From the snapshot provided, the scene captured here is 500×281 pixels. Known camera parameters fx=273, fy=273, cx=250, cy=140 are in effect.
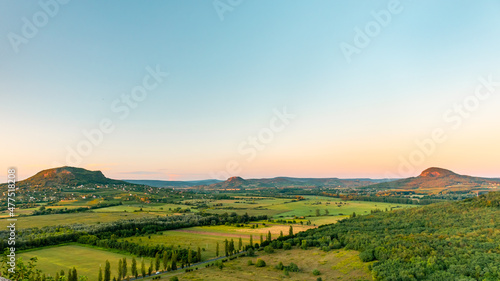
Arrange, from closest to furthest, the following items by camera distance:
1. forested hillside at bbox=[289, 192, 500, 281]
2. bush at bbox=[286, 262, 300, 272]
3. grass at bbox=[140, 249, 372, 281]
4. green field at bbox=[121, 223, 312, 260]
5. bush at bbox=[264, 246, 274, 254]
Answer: forested hillside at bbox=[289, 192, 500, 281], grass at bbox=[140, 249, 372, 281], bush at bbox=[286, 262, 300, 272], bush at bbox=[264, 246, 274, 254], green field at bbox=[121, 223, 312, 260]

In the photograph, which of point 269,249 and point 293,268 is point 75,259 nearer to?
point 269,249

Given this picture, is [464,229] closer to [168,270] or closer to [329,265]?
[329,265]

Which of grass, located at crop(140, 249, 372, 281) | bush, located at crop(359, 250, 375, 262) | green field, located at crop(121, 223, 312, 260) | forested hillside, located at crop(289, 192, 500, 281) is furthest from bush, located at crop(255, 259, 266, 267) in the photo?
bush, located at crop(359, 250, 375, 262)

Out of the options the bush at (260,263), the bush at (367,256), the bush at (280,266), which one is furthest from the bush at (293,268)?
the bush at (367,256)

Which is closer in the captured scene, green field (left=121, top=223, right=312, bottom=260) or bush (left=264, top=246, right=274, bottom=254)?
bush (left=264, top=246, right=274, bottom=254)

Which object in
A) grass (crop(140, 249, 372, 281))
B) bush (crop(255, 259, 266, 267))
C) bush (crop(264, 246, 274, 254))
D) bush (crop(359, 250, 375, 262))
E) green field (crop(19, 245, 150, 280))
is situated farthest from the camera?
bush (crop(264, 246, 274, 254))

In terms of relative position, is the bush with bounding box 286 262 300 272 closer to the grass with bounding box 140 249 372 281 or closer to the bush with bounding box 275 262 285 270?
the grass with bounding box 140 249 372 281

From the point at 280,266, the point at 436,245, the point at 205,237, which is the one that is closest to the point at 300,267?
the point at 280,266
